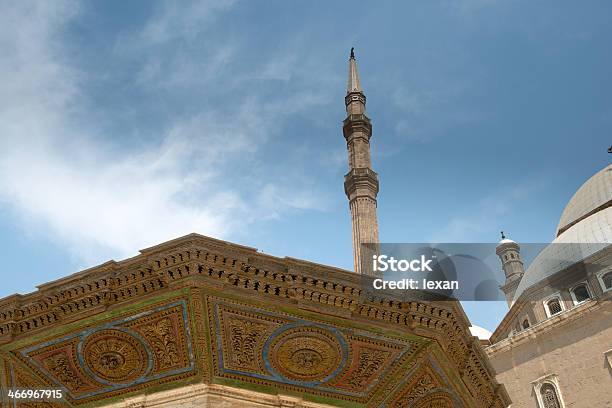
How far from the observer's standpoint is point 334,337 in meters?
8.36

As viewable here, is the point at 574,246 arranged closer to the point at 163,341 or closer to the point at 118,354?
the point at 163,341

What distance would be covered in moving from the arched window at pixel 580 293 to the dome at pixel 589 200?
567 centimetres

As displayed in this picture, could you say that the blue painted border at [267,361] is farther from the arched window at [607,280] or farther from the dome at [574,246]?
the dome at [574,246]

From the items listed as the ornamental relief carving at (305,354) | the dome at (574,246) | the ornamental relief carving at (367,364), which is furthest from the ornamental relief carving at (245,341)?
the dome at (574,246)

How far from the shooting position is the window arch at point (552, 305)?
2452 centimetres

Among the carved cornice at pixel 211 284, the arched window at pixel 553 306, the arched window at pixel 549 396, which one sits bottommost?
the carved cornice at pixel 211 284

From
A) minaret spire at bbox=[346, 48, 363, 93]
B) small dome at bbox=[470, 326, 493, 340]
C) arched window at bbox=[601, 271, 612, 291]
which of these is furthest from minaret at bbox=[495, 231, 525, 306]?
minaret spire at bbox=[346, 48, 363, 93]

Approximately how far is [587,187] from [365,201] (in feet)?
60.2

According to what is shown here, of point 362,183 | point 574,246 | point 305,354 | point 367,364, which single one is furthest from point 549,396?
point 305,354

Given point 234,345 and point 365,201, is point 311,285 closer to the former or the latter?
point 234,345

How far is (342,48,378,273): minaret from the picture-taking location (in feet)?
52.4

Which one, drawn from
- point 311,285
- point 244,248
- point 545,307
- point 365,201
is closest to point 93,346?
point 244,248

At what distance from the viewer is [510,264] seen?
1294 inches

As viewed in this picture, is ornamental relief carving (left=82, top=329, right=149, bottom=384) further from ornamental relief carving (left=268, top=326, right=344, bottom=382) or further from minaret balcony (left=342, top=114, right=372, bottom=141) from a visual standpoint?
minaret balcony (left=342, top=114, right=372, bottom=141)
